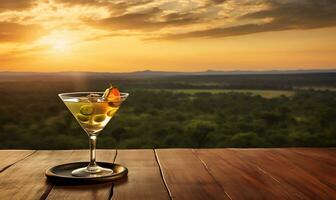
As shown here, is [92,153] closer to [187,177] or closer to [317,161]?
[187,177]

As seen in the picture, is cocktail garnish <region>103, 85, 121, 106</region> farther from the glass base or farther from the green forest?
the green forest

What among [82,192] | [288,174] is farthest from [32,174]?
[288,174]

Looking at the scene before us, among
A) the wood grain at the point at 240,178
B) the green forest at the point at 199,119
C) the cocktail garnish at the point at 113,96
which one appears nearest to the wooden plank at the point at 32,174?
the cocktail garnish at the point at 113,96

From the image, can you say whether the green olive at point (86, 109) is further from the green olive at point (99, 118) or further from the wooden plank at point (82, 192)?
the wooden plank at point (82, 192)

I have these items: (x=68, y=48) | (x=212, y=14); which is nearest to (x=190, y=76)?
(x=212, y=14)

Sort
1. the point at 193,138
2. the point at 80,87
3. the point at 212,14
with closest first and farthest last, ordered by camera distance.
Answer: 1. the point at 80,87
2. the point at 212,14
3. the point at 193,138

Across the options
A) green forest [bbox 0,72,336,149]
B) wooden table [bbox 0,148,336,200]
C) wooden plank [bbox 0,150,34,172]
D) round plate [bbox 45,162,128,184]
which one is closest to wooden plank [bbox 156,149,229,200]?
A: wooden table [bbox 0,148,336,200]

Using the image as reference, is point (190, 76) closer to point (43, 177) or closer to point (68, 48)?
point (68, 48)
